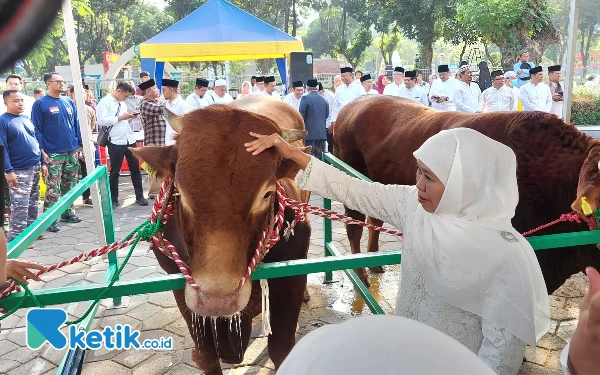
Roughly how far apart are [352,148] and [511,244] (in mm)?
3515

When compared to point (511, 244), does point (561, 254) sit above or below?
below

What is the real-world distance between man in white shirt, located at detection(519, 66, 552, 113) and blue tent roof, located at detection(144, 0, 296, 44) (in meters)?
6.26

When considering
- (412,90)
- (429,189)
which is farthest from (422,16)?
(429,189)

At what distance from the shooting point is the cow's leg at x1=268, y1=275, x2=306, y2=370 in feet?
8.21

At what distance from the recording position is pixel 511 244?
1.63 metres

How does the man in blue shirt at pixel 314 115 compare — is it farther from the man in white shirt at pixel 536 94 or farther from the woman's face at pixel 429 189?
the woman's face at pixel 429 189

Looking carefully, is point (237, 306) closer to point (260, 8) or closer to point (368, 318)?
point (368, 318)

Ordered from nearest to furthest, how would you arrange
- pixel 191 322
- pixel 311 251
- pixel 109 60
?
pixel 191 322, pixel 311 251, pixel 109 60

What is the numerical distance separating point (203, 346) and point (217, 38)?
10.7 meters

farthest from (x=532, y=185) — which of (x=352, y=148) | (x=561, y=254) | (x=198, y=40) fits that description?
(x=198, y=40)

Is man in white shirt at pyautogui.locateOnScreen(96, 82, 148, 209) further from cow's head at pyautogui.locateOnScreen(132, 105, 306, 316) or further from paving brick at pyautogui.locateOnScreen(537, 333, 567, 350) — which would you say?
paving brick at pyautogui.locateOnScreen(537, 333, 567, 350)

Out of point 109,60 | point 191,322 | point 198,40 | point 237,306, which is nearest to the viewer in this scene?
point 237,306

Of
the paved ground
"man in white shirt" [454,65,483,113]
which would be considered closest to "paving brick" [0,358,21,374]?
the paved ground

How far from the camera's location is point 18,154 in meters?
5.67
